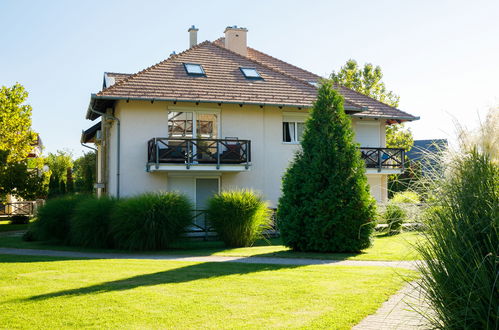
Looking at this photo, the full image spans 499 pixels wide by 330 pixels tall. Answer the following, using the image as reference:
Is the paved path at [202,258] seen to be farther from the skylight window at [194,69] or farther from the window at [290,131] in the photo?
the window at [290,131]

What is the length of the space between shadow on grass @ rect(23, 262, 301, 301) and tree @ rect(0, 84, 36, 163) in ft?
64.7

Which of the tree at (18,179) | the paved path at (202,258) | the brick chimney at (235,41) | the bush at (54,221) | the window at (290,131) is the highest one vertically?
the brick chimney at (235,41)

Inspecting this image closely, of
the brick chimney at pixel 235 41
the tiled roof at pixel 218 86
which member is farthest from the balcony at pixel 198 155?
the brick chimney at pixel 235 41

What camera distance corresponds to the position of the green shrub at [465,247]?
3982 millimetres

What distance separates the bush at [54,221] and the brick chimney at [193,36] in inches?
499

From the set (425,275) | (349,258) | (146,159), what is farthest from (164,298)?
(146,159)

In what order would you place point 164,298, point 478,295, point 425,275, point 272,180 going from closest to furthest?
point 478,295, point 425,275, point 164,298, point 272,180

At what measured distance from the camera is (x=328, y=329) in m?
5.93

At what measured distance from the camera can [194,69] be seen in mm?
21719

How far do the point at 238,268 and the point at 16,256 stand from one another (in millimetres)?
6596

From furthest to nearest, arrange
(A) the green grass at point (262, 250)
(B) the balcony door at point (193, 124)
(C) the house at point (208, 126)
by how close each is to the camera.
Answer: (B) the balcony door at point (193, 124)
(C) the house at point (208, 126)
(A) the green grass at point (262, 250)

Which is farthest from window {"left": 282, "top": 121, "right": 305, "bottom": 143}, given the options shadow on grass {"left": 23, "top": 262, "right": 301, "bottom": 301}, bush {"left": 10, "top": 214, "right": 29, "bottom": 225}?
bush {"left": 10, "top": 214, "right": 29, "bottom": 225}

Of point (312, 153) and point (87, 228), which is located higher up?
point (312, 153)

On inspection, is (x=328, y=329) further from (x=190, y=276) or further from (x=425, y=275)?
(x=190, y=276)
